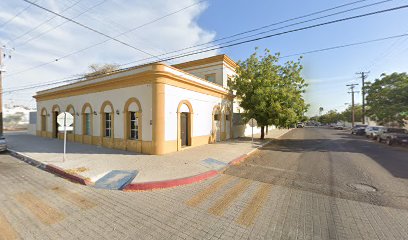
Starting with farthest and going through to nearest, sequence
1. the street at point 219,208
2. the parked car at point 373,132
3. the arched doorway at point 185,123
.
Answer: the parked car at point 373,132 < the arched doorway at point 185,123 < the street at point 219,208

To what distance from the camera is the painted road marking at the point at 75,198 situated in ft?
15.3

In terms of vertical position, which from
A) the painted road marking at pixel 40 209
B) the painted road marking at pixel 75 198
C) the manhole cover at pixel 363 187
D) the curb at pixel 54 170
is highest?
the curb at pixel 54 170

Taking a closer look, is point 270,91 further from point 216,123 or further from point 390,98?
point 390,98

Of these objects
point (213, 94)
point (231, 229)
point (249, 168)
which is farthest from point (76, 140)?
point (231, 229)

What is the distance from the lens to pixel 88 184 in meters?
6.17

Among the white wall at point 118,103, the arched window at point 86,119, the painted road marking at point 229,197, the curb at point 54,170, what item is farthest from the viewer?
the arched window at point 86,119

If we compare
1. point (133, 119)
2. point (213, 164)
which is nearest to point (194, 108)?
point (133, 119)

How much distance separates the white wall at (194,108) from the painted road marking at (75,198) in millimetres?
5773

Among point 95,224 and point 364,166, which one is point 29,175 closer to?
point 95,224

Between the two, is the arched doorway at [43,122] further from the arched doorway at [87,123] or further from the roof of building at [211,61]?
the roof of building at [211,61]

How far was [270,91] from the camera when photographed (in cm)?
1591

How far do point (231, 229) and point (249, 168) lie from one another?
498 centimetres

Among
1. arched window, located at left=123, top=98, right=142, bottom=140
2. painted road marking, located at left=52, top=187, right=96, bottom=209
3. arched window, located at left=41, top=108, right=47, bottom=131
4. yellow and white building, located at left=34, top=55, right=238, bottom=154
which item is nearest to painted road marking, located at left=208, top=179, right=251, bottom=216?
painted road marking, located at left=52, top=187, right=96, bottom=209

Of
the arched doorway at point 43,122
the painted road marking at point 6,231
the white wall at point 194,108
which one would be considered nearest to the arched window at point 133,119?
the white wall at point 194,108
